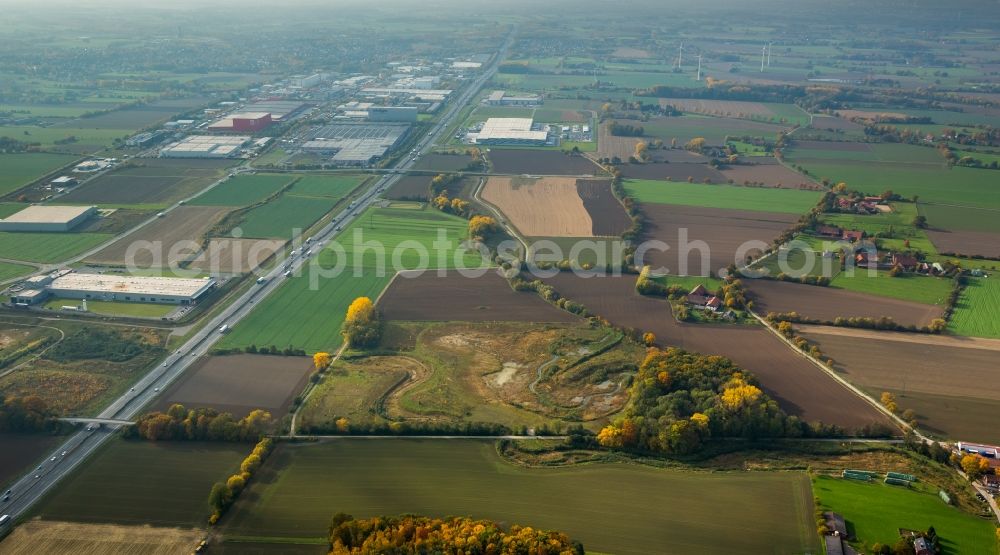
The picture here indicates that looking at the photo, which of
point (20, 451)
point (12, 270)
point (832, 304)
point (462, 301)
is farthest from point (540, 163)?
point (20, 451)

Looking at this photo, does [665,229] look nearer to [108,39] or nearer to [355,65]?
[355,65]

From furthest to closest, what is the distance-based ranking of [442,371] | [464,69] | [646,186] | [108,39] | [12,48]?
1. [108,39]
2. [12,48]
3. [464,69]
4. [646,186]
5. [442,371]

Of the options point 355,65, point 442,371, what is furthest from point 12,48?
point 442,371

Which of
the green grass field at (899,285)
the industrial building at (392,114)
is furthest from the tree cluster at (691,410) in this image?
the industrial building at (392,114)

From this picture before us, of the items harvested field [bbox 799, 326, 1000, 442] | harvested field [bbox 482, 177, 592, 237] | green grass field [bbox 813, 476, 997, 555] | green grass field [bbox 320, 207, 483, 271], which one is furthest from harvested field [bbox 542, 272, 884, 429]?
harvested field [bbox 482, 177, 592, 237]

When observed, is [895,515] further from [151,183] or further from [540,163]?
[151,183]

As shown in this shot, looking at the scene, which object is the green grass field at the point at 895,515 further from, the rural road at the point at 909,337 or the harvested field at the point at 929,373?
the rural road at the point at 909,337
